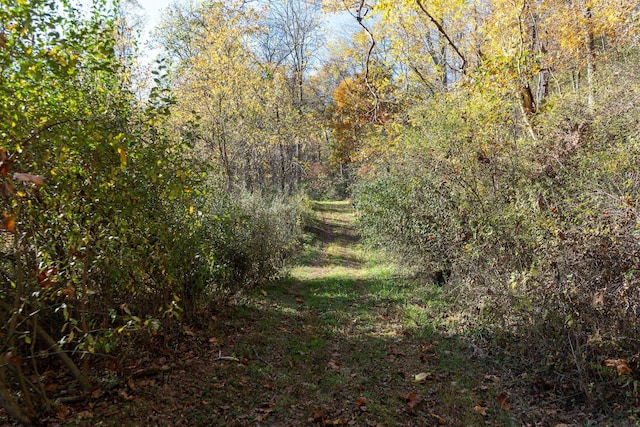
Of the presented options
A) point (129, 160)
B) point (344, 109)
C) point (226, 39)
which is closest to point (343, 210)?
point (344, 109)

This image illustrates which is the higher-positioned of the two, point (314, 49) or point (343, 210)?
point (314, 49)

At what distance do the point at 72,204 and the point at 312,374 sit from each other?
11.1 feet

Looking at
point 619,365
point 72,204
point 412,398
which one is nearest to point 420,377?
point 412,398

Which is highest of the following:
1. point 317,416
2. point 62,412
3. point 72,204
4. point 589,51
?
point 589,51

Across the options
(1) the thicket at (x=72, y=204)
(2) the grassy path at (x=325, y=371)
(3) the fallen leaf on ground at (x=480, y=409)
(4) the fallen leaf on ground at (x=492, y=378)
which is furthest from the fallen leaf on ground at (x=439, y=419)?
(1) the thicket at (x=72, y=204)

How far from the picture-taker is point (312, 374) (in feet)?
16.1

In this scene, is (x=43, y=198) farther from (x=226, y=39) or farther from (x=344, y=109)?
(x=344, y=109)

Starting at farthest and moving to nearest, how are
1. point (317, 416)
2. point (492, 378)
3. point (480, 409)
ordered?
point (492, 378)
point (480, 409)
point (317, 416)

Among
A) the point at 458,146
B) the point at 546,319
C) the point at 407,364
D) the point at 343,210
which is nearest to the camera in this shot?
the point at 546,319

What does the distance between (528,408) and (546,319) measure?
1.00 m

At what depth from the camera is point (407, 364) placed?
5250mm

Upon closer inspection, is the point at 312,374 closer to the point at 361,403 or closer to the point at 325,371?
the point at 325,371

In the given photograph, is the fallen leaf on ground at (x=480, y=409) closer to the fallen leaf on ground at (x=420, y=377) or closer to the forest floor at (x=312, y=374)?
the forest floor at (x=312, y=374)

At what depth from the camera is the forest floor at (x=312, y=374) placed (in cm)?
390
